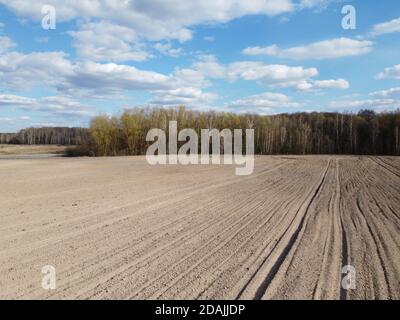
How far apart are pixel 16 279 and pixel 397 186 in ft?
54.3

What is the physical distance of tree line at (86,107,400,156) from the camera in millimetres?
62375

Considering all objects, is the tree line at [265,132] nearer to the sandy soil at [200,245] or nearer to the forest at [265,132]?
the forest at [265,132]

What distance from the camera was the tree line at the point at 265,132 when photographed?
6238 cm

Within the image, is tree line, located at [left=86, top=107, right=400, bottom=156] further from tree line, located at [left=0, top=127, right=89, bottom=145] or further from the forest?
tree line, located at [left=0, top=127, right=89, bottom=145]

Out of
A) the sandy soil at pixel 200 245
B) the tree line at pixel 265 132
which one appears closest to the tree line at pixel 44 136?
the tree line at pixel 265 132

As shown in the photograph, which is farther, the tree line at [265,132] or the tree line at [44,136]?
the tree line at [44,136]

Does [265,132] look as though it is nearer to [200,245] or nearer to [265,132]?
[265,132]

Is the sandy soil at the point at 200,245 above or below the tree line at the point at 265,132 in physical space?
below

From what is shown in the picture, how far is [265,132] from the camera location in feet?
221

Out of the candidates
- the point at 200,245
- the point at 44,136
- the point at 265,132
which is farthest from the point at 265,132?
the point at 44,136

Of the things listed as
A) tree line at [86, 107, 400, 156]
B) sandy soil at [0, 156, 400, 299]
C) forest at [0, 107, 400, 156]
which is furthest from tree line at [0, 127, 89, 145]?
sandy soil at [0, 156, 400, 299]

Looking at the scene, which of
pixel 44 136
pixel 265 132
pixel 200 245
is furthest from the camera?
pixel 44 136

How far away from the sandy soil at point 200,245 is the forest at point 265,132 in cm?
4837

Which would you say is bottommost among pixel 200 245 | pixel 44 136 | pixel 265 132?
pixel 200 245
